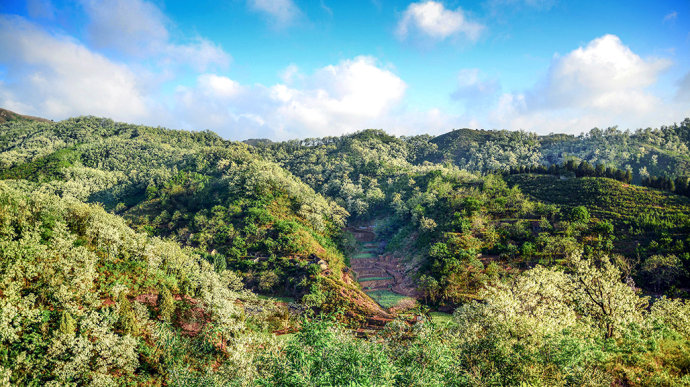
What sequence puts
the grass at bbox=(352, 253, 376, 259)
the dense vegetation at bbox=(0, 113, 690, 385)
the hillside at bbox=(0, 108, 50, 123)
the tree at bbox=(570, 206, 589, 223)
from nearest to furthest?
1. the dense vegetation at bbox=(0, 113, 690, 385)
2. the tree at bbox=(570, 206, 589, 223)
3. the grass at bbox=(352, 253, 376, 259)
4. the hillside at bbox=(0, 108, 50, 123)

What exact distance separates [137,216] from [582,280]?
241 ft

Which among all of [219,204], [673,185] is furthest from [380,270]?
[673,185]

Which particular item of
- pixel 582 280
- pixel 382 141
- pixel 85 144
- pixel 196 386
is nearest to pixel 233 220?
pixel 196 386

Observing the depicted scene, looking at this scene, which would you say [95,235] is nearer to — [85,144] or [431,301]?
[431,301]

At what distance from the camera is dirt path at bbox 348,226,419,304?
5318 centimetres

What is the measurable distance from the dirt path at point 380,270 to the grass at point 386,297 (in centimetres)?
105

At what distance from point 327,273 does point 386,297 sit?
32.5ft

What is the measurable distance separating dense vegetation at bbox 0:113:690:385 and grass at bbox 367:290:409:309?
2574 millimetres

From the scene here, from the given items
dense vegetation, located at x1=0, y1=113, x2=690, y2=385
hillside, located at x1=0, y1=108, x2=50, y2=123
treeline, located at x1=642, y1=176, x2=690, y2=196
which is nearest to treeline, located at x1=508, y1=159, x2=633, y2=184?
dense vegetation, located at x1=0, y1=113, x2=690, y2=385

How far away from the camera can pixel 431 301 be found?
4562 centimetres

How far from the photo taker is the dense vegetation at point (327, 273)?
58.4ft

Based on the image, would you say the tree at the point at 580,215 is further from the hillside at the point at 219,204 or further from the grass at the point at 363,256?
the grass at the point at 363,256

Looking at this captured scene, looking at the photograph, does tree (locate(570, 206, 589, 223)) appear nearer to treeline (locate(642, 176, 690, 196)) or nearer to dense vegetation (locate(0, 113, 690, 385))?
dense vegetation (locate(0, 113, 690, 385))

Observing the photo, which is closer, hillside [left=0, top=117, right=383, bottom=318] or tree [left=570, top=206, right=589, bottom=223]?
hillside [left=0, top=117, right=383, bottom=318]
